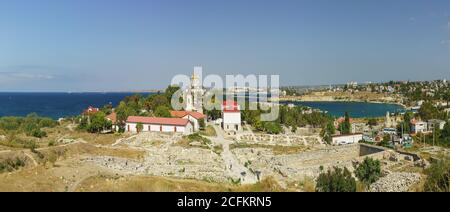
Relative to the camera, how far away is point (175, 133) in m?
27.9

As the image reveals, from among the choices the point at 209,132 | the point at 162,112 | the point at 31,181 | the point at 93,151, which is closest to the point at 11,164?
the point at 31,181

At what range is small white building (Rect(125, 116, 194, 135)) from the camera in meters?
28.5

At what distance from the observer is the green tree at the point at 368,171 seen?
62.1 ft

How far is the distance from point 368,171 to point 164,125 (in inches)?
604

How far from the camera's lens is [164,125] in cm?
2861

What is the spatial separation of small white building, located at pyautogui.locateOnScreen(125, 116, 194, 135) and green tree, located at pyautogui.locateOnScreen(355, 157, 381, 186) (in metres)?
13.4

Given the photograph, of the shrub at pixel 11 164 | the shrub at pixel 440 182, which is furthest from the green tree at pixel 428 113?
the shrub at pixel 11 164

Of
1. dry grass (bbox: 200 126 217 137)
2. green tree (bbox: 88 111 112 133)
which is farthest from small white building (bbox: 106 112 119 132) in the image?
dry grass (bbox: 200 126 217 137)

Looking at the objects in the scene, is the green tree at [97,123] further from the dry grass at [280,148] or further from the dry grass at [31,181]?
the dry grass at [31,181]

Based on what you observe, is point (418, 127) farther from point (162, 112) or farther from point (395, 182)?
point (162, 112)

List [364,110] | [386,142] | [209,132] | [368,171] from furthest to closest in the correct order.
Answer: [364,110]
[209,132]
[386,142]
[368,171]
